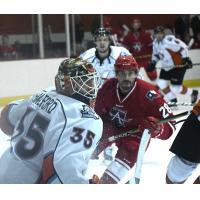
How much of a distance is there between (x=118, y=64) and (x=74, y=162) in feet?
3.82

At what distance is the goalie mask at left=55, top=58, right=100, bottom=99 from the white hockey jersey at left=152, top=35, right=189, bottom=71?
410 centimetres

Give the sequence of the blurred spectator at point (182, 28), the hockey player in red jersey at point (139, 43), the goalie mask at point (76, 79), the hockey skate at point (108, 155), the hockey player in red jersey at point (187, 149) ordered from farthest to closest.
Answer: the blurred spectator at point (182, 28) → the hockey player in red jersey at point (139, 43) → the hockey skate at point (108, 155) → the hockey player in red jersey at point (187, 149) → the goalie mask at point (76, 79)

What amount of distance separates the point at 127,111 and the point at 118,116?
6cm

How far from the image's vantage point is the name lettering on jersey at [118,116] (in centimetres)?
262

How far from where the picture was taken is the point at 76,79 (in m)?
1.58

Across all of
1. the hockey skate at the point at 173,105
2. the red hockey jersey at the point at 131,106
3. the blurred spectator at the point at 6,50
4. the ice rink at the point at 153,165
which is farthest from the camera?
the blurred spectator at the point at 6,50

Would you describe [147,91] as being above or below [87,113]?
below

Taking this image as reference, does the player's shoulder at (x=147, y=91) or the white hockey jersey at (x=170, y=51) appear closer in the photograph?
the player's shoulder at (x=147, y=91)

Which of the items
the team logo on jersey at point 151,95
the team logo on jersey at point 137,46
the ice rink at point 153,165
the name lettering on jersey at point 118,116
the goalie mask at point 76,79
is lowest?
the ice rink at point 153,165

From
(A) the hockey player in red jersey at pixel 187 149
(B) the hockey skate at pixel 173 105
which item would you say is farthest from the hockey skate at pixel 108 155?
(A) the hockey player in red jersey at pixel 187 149

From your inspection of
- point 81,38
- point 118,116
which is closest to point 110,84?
point 118,116

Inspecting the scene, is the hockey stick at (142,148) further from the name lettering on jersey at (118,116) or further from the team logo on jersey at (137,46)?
the team logo on jersey at (137,46)

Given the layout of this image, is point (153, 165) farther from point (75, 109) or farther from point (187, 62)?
point (187, 62)
